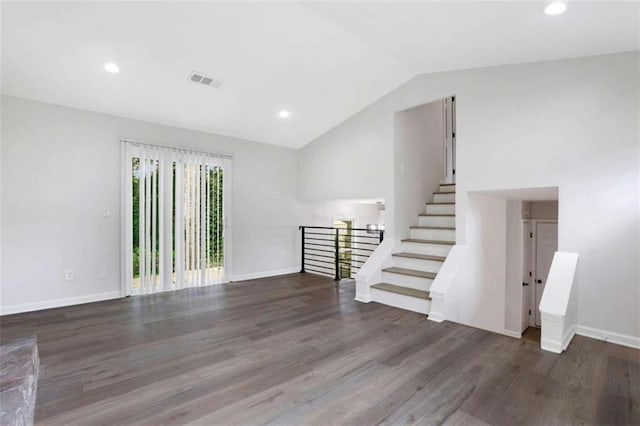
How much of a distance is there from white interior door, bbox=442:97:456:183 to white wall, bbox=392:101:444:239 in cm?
20

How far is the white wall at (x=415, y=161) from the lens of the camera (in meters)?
4.86

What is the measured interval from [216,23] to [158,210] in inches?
111

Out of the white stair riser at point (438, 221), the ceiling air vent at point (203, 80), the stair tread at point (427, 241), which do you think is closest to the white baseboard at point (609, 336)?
the stair tread at point (427, 241)

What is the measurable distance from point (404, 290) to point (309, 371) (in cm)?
208

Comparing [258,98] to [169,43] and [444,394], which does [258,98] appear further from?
[444,394]

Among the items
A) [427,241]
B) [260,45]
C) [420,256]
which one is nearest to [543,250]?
[427,241]

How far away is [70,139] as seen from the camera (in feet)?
13.4

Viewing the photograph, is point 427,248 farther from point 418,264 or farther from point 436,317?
point 436,317

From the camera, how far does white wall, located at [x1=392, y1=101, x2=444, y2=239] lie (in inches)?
191

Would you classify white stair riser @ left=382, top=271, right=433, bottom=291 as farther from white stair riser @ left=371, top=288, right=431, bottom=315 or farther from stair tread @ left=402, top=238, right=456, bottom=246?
stair tread @ left=402, top=238, right=456, bottom=246

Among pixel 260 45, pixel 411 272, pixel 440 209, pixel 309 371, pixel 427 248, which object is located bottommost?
pixel 309 371

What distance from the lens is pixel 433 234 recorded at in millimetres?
4828

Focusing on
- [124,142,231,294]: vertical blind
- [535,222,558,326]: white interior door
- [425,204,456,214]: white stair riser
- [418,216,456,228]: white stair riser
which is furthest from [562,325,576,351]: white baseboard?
[124,142,231,294]: vertical blind

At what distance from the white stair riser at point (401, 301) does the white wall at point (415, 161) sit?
1025mm
